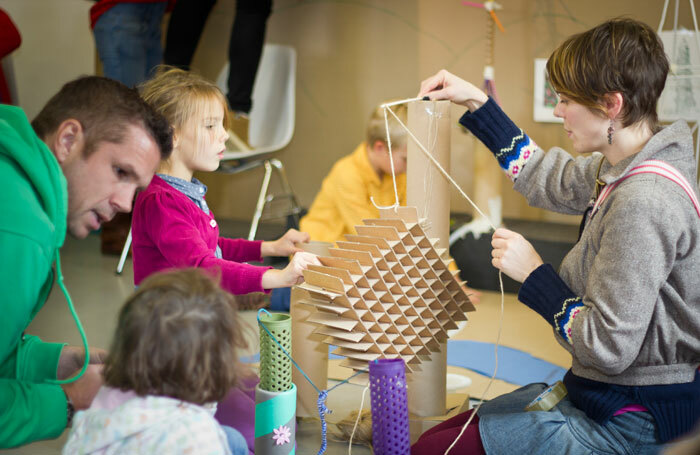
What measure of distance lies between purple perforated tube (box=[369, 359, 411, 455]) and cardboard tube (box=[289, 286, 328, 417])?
317 mm

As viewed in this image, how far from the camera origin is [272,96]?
127 inches

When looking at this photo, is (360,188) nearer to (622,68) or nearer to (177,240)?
(177,240)

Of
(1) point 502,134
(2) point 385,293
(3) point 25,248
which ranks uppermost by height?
(1) point 502,134

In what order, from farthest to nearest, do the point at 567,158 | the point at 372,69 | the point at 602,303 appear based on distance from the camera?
1. the point at 372,69
2. the point at 567,158
3. the point at 602,303

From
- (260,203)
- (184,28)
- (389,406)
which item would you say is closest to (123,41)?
(184,28)

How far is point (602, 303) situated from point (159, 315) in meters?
A: 0.62

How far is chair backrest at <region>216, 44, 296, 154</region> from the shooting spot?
3.15m

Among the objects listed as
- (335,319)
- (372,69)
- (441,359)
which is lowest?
(441,359)

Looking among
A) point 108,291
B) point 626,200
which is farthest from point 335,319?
point 108,291

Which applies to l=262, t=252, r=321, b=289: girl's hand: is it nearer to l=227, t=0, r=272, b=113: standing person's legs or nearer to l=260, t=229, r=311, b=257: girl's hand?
l=260, t=229, r=311, b=257: girl's hand

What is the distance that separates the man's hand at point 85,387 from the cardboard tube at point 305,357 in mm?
509

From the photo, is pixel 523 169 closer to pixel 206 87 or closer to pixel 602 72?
pixel 602 72

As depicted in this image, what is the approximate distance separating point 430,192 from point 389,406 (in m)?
0.44

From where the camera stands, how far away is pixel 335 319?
4.07 feet
